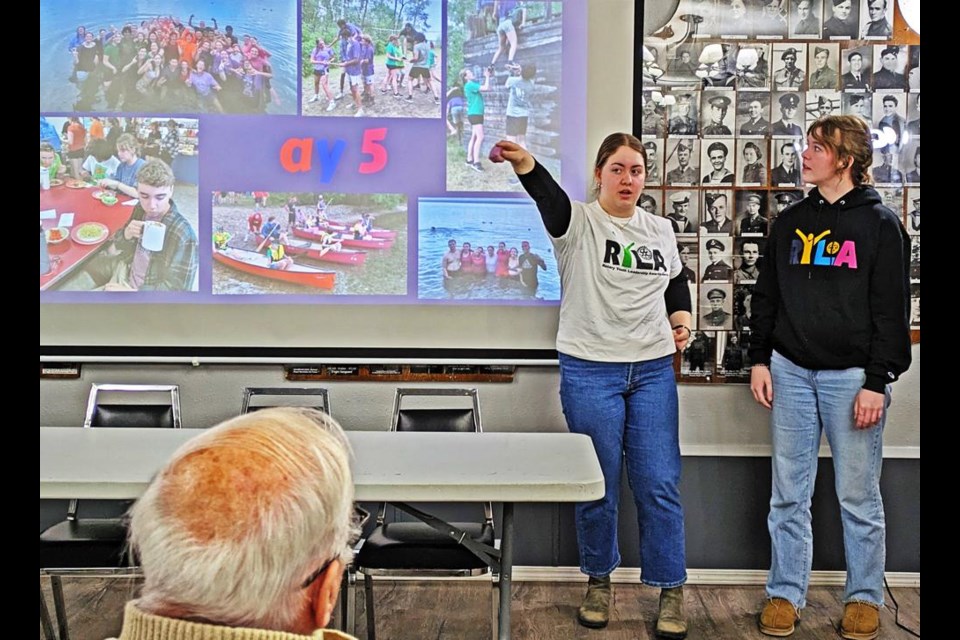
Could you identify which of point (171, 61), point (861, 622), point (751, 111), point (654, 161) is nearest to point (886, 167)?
point (751, 111)

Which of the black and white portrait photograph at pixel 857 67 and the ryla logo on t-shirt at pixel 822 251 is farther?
the black and white portrait photograph at pixel 857 67

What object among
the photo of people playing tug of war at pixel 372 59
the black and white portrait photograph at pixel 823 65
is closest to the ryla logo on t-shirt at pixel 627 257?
the photo of people playing tug of war at pixel 372 59

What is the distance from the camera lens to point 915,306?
359cm

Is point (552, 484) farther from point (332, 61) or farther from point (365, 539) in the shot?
point (332, 61)

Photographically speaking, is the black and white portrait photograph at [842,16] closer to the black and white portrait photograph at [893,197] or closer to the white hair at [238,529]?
the black and white portrait photograph at [893,197]

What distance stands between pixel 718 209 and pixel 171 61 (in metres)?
2.14

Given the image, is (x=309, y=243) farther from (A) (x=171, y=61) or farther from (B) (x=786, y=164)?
(B) (x=786, y=164)

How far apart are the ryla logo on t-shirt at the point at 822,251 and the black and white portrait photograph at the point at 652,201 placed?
A: 546 millimetres

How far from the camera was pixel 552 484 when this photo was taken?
7.36 ft

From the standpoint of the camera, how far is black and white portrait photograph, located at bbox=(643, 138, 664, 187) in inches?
139

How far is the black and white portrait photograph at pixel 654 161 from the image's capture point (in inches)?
139
